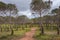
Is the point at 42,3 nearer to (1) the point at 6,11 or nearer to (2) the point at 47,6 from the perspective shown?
(2) the point at 47,6

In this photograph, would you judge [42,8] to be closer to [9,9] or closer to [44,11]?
[44,11]

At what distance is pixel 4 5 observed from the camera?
4300 cm

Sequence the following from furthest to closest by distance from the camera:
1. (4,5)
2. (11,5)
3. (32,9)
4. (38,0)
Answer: (11,5) < (4,5) < (32,9) < (38,0)

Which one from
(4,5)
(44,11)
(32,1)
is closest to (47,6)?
(44,11)

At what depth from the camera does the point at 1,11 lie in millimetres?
43656

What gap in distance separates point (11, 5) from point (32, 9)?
31.7 ft

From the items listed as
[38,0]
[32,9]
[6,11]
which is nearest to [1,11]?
[6,11]

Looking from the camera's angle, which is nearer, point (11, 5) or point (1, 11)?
point (1, 11)

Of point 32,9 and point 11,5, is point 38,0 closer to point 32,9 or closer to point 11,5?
point 32,9

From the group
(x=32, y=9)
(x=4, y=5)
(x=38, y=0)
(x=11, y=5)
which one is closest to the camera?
(x=38, y=0)

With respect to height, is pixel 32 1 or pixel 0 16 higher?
pixel 32 1

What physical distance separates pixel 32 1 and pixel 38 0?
1402 millimetres

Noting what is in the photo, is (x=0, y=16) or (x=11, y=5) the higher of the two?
(x=11, y=5)

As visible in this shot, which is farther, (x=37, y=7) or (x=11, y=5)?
(x=11, y=5)
